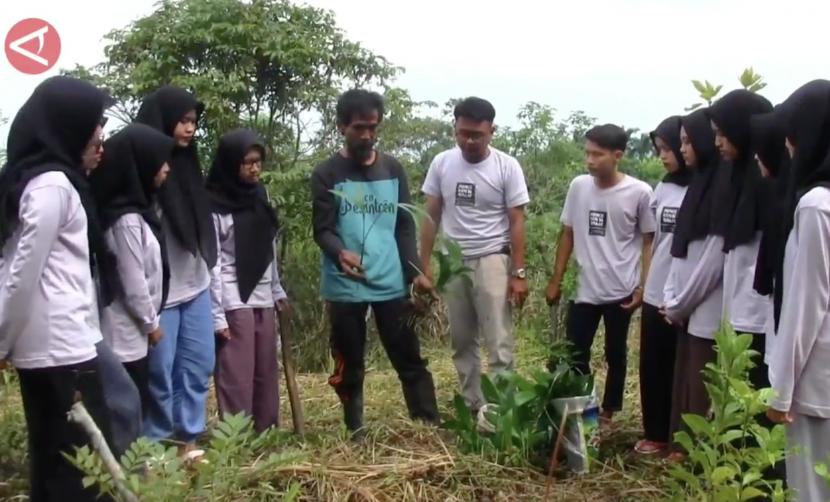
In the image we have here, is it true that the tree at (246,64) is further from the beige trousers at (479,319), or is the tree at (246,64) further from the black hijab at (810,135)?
the black hijab at (810,135)

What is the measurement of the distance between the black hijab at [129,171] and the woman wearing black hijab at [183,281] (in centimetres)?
28

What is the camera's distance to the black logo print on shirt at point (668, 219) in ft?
14.3

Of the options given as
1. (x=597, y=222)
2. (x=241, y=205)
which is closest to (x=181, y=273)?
(x=241, y=205)

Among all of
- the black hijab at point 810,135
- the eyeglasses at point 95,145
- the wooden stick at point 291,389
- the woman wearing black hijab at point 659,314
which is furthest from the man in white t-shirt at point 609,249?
the eyeglasses at point 95,145

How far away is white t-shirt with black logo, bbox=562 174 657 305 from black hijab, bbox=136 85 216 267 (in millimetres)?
1765

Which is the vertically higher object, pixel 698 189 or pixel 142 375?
pixel 698 189

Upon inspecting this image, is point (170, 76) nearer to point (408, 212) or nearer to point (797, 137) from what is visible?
point (408, 212)

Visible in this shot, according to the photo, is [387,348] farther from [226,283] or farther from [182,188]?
[182,188]

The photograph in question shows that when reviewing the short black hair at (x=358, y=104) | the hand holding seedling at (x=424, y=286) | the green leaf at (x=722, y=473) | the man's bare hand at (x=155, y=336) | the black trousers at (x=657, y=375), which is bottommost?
the black trousers at (x=657, y=375)

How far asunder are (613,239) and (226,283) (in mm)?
1775

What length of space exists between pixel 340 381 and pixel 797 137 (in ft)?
7.72

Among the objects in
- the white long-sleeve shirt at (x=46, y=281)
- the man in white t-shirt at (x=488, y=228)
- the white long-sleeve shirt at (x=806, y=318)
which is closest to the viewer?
the white long-sleeve shirt at (x=806, y=318)

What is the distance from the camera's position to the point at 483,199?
485cm

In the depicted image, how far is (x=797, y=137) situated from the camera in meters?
2.89
